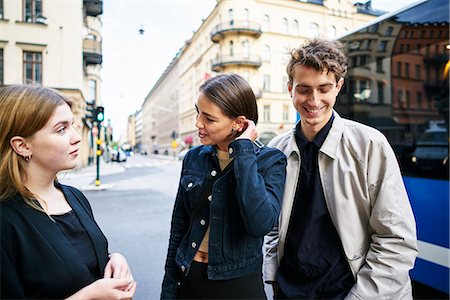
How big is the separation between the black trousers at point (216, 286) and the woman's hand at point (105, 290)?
325mm

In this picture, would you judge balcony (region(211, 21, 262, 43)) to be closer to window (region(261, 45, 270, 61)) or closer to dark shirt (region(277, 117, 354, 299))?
window (region(261, 45, 270, 61))

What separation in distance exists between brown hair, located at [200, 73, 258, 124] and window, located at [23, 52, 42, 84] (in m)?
21.2

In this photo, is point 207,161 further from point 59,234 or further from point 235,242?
point 59,234

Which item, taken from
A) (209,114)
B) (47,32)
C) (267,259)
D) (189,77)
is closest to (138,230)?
(267,259)

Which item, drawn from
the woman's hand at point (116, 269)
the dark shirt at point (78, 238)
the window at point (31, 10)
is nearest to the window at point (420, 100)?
the woman's hand at point (116, 269)

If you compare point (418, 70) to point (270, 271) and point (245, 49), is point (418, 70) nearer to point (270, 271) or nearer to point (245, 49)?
point (270, 271)

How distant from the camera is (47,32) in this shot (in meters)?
19.5

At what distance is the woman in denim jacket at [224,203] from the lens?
1.56 metres

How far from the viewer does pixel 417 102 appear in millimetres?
4816

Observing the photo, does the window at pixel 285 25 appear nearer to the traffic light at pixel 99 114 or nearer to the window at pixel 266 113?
the window at pixel 266 113

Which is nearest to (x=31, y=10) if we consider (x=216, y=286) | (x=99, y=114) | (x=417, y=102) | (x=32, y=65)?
(x=32, y=65)

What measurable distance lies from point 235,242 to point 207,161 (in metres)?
0.45

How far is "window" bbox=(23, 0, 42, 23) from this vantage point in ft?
53.4

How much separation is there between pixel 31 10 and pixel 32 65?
403 centimetres
